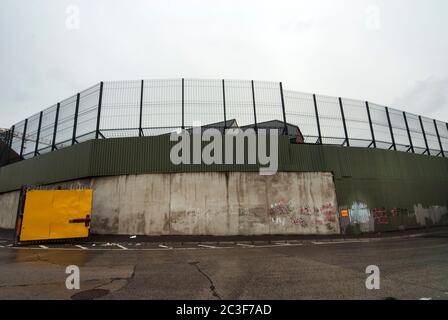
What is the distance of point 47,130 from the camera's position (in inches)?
750

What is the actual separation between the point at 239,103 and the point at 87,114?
10.5 metres

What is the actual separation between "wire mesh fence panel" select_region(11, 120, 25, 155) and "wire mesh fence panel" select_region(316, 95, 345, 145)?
2536 centimetres

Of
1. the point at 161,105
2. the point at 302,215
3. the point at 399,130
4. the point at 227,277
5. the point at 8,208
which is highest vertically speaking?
the point at 161,105

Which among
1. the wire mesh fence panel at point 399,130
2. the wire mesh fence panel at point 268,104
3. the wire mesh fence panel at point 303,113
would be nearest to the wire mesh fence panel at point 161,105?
the wire mesh fence panel at point 268,104

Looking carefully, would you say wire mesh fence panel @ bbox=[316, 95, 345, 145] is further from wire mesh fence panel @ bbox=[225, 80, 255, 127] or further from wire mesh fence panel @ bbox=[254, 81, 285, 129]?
wire mesh fence panel @ bbox=[225, 80, 255, 127]

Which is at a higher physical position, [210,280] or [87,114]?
[87,114]

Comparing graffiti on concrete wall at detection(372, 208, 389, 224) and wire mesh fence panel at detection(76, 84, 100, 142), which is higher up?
wire mesh fence panel at detection(76, 84, 100, 142)

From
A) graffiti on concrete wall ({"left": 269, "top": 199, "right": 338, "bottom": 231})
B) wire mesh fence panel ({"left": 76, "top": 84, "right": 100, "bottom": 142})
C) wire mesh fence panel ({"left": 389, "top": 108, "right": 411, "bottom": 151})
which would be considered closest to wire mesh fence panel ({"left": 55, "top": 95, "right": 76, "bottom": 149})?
wire mesh fence panel ({"left": 76, "top": 84, "right": 100, "bottom": 142})

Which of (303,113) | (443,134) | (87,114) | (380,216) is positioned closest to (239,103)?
(303,113)

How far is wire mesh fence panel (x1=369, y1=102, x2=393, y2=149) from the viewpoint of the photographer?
18.3 meters

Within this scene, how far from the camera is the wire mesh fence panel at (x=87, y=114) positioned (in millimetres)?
15812

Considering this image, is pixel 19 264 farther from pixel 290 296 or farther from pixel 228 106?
pixel 228 106

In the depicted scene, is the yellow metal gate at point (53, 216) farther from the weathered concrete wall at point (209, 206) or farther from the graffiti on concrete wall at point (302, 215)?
the graffiti on concrete wall at point (302, 215)

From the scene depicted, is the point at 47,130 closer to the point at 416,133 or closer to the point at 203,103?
the point at 203,103
